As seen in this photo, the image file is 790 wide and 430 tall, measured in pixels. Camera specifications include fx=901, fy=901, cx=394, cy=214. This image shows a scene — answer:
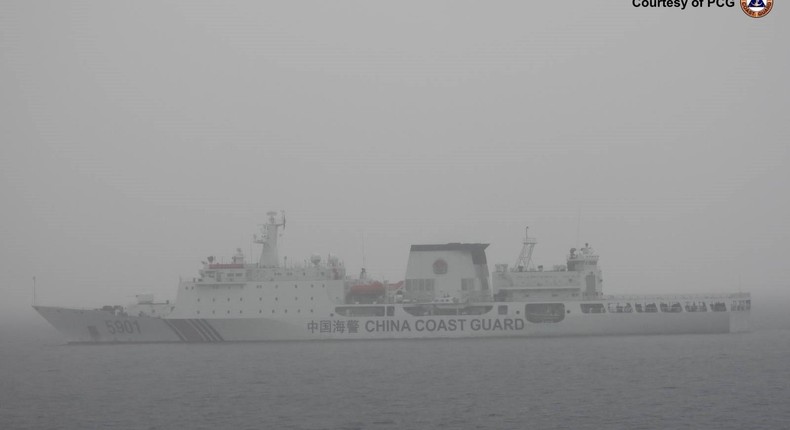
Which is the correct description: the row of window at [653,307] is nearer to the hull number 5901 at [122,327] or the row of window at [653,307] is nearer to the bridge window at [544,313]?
the bridge window at [544,313]

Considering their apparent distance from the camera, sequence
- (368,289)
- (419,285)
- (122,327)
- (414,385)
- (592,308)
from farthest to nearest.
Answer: (122,327) < (419,285) < (368,289) < (592,308) < (414,385)

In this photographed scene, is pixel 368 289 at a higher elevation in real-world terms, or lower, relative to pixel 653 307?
higher

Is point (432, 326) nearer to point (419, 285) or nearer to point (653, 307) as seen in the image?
point (419, 285)

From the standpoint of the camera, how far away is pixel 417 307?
47.0 metres

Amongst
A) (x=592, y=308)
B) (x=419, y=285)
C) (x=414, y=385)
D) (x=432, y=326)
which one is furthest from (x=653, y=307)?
(x=414, y=385)

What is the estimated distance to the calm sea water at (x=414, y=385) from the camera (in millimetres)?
27797

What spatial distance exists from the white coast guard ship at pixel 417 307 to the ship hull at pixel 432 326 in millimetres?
52

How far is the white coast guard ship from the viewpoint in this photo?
4662cm

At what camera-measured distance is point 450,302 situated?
154 ft

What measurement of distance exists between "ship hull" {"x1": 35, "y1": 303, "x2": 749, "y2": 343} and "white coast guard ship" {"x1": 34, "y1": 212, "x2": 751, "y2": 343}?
5 cm

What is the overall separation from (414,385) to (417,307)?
13.7 metres

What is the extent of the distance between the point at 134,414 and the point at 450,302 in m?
21.1

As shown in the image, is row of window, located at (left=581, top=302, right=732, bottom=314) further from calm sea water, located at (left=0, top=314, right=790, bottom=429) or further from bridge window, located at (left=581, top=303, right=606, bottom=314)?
calm sea water, located at (left=0, top=314, right=790, bottom=429)

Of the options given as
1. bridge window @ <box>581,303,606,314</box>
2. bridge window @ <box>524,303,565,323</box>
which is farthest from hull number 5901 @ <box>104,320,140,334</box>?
bridge window @ <box>581,303,606,314</box>
